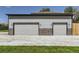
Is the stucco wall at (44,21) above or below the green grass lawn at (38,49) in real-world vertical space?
above

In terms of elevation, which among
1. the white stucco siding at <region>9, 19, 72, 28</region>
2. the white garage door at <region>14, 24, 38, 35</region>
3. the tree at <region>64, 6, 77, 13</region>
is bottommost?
the white garage door at <region>14, 24, 38, 35</region>

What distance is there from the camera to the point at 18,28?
702 cm

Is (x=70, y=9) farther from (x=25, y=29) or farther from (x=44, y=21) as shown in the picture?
(x=25, y=29)

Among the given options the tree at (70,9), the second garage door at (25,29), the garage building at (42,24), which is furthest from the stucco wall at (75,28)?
the second garage door at (25,29)

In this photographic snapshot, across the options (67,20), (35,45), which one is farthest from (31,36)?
(67,20)

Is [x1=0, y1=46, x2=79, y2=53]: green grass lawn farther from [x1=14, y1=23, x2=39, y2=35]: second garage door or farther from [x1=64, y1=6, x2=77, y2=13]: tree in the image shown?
[x1=64, y1=6, x2=77, y2=13]: tree

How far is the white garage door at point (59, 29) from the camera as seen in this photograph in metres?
7.02

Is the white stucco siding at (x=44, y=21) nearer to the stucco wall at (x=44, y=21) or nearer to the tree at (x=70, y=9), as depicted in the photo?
the stucco wall at (x=44, y=21)

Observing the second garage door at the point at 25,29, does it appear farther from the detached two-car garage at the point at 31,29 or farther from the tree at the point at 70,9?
the tree at the point at 70,9

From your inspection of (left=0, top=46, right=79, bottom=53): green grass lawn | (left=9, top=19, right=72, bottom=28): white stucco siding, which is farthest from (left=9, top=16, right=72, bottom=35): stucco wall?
(left=0, top=46, right=79, bottom=53): green grass lawn

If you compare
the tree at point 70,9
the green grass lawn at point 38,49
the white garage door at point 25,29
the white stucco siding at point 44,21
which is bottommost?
the green grass lawn at point 38,49

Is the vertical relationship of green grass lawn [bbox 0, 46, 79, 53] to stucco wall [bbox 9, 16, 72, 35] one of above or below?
below

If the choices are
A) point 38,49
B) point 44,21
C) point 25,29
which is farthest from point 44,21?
point 38,49

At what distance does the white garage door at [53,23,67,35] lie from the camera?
7.02 meters
